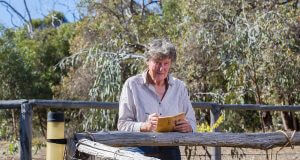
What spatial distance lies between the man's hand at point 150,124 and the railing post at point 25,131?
80 centimetres

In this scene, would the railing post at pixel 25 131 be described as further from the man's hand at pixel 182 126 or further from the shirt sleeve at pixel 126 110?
the man's hand at pixel 182 126

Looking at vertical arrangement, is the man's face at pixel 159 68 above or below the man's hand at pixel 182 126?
above

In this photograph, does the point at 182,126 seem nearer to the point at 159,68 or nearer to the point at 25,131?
the point at 159,68

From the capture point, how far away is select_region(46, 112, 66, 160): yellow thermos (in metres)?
2.52

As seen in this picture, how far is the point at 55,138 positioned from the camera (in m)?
2.54

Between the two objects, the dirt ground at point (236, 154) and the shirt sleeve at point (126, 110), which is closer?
the shirt sleeve at point (126, 110)

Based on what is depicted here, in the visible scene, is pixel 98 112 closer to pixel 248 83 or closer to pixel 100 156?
pixel 248 83

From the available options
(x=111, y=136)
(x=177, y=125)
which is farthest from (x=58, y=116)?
(x=177, y=125)

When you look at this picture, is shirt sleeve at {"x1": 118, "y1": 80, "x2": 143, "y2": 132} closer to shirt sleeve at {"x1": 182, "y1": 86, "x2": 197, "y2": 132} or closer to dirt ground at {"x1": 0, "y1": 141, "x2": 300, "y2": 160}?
shirt sleeve at {"x1": 182, "y1": 86, "x2": 197, "y2": 132}

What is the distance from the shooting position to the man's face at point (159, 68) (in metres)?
3.15

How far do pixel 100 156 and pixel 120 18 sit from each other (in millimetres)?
11130

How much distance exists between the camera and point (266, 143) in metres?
2.95

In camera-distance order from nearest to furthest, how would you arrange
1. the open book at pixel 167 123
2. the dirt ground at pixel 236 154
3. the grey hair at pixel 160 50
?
1. the open book at pixel 167 123
2. the grey hair at pixel 160 50
3. the dirt ground at pixel 236 154

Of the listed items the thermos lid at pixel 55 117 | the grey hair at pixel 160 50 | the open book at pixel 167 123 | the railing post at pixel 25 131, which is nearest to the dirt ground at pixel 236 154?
the railing post at pixel 25 131
